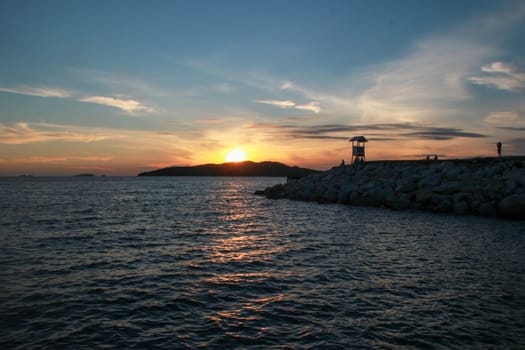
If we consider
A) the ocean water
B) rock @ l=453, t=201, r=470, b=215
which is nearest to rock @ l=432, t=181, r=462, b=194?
rock @ l=453, t=201, r=470, b=215

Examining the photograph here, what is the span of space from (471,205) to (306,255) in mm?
17299

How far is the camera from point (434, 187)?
28.0m

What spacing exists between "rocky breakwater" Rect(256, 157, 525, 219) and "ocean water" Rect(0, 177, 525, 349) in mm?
6865

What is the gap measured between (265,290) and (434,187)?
77.4 ft

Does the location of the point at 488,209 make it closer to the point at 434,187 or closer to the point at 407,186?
the point at 434,187

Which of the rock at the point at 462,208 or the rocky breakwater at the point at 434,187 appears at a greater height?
the rocky breakwater at the point at 434,187

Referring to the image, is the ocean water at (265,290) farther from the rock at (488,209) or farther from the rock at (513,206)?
the rock at (488,209)

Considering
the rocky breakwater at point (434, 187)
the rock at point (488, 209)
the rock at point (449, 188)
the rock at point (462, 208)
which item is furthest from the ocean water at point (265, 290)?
the rock at point (449, 188)

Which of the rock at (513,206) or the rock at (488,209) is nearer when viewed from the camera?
the rock at (513,206)

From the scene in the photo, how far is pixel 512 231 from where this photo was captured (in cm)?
1741

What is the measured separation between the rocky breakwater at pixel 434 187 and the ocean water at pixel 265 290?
22.5ft

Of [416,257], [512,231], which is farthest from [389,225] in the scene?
[416,257]

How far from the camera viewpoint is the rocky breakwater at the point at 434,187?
77.8 ft

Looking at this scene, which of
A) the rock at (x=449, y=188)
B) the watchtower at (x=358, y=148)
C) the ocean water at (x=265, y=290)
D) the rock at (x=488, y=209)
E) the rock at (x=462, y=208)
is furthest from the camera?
the watchtower at (x=358, y=148)
